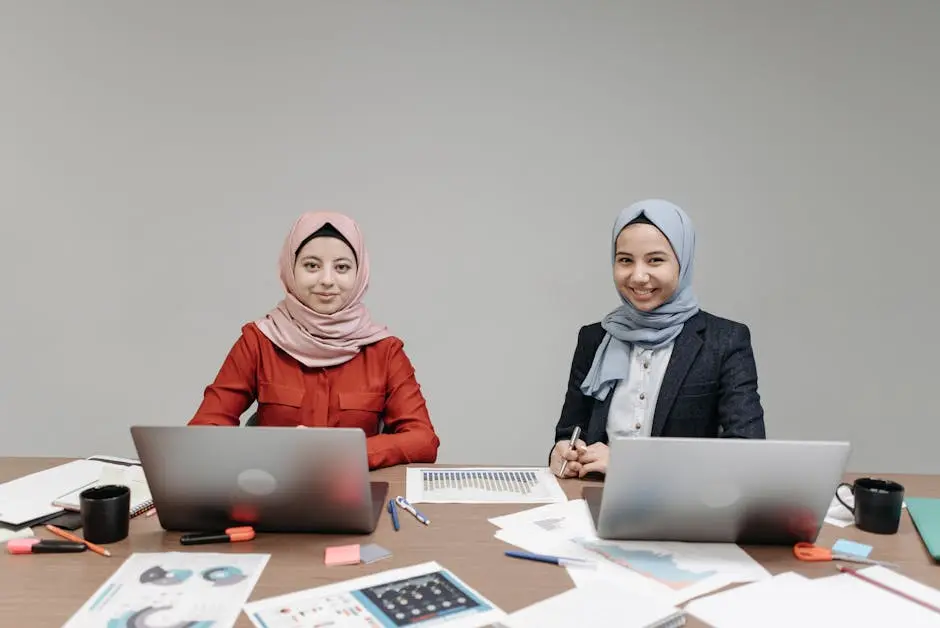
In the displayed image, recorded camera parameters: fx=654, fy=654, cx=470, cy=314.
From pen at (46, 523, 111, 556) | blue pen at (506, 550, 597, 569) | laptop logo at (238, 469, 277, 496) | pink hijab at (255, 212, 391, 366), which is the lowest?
pen at (46, 523, 111, 556)

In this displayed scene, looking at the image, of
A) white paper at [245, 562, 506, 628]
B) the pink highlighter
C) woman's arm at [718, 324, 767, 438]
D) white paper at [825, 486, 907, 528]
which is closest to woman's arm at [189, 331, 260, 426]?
the pink highlighter

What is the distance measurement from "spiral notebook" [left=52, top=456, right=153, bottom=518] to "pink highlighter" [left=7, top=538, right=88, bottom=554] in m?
0.11

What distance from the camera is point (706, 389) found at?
1.55m

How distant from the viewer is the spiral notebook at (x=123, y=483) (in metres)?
1.07

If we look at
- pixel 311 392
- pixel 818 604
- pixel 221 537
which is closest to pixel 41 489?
pixel 221 537

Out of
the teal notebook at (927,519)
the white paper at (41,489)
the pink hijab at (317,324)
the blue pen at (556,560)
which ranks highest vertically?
the pink hijab at (317,324)

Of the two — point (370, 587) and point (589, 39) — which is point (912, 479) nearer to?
point (370, 587)

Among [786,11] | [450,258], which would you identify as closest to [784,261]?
[786,11]

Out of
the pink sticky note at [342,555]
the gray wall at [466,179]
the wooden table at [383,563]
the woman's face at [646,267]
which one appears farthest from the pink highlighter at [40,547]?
the gray wall at [466,179]

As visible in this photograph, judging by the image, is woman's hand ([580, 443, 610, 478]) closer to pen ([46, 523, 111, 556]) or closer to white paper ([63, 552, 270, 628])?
white paper ([63, 552, 270, 628])

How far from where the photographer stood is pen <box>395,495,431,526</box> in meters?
1.04

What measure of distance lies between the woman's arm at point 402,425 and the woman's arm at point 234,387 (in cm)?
34

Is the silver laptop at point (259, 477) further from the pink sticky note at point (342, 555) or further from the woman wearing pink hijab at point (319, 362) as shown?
the woman wearing pink hijab at point (319, 362)

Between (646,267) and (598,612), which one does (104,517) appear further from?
(646,267)
